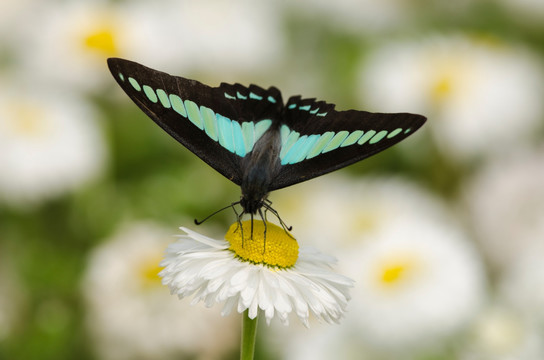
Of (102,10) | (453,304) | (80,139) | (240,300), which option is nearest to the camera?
(240,300)

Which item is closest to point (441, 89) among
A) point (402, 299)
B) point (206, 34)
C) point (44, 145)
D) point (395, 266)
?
point (206, 34)

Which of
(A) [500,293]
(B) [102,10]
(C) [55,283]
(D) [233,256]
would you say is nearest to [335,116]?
(D) [233,256]

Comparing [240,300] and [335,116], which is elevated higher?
[335,116]

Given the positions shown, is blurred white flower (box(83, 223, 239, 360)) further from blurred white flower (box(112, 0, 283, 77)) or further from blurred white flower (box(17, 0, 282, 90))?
blurred white flower (box(112, 0, 283, 77))

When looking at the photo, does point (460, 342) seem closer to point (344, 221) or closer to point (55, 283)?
point (344, 221)

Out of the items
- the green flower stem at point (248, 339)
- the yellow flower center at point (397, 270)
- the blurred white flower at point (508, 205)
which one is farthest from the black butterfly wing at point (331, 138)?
the blurred white flower at point (508, 205)

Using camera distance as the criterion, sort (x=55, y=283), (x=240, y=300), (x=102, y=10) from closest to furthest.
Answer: (x=240, y=300) → (x=55, y=283) → (x=102, y=10)

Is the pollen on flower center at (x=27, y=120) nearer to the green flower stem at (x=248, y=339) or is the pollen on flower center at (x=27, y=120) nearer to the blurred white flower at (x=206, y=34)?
the blurred white flower at (x=206, y=34)
